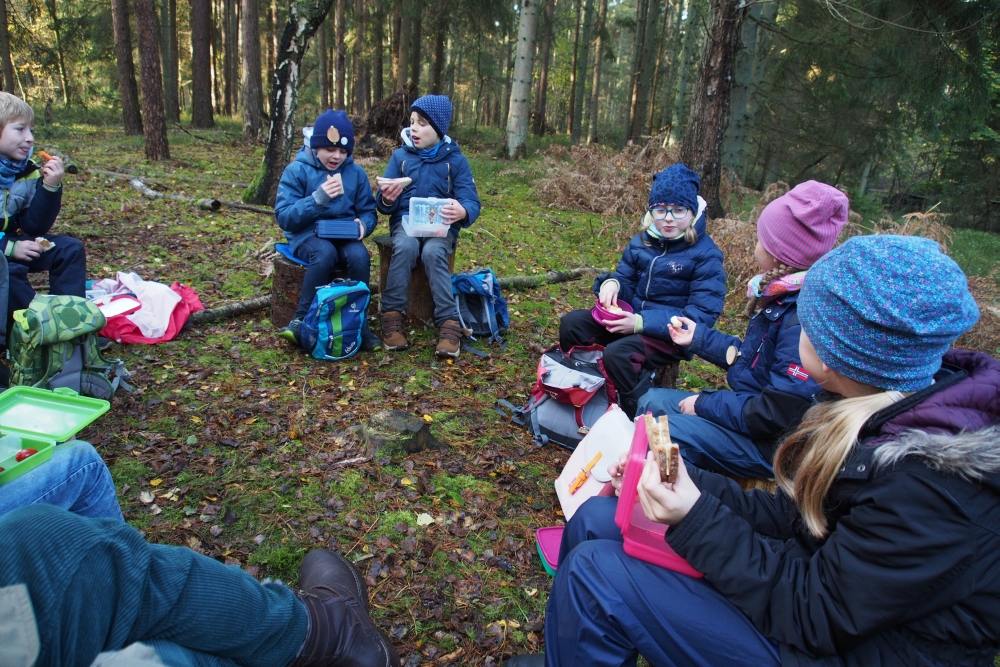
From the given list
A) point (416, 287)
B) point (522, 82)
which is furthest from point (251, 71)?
point (416, 287)

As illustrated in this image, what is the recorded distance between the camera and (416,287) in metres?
4.94

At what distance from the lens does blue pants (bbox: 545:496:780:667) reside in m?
1.52

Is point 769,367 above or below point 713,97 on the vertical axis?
below

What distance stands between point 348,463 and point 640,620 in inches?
79.3

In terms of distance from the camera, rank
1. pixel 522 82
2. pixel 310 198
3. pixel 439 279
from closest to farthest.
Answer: pixel 310 198, pixel 439 279, pixel 522 82

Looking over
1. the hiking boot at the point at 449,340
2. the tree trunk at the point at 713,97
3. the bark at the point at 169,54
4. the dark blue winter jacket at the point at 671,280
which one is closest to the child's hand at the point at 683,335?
the dark blue winter jacket at the point at 671,280

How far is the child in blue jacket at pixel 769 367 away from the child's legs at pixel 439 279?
2207 mm

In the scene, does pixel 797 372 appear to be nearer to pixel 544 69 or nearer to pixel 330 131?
pixel 330 131

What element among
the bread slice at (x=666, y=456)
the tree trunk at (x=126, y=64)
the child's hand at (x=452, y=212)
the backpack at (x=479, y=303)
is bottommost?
the backpack at (x=479, y=303)

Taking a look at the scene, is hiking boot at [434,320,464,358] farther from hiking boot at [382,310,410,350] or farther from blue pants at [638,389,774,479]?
blue pants at [638,389,774,479]

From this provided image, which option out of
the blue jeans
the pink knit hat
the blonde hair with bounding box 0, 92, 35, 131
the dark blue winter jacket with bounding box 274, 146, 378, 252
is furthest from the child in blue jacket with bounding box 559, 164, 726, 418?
the blonde hair with bounding box 0, 92, 35, 131

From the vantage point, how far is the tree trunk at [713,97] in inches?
286

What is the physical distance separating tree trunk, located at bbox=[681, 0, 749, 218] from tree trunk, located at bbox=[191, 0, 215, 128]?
1429cm

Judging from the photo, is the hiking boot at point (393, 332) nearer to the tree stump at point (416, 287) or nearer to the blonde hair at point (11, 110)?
the tree stump at point (416, 287)
